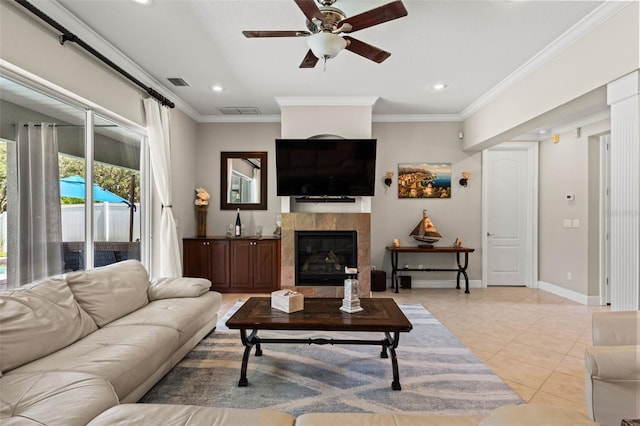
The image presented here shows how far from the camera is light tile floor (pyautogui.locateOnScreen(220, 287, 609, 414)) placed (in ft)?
8.08

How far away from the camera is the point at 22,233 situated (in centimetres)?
259

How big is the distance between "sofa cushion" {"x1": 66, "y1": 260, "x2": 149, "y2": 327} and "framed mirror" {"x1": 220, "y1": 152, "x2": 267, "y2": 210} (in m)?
2.73

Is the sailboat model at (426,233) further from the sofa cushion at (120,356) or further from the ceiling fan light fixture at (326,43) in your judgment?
the sofa cushion at (120,356)

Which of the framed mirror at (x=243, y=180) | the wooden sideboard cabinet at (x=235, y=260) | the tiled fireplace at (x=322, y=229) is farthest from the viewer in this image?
the framed mirror at (x=243, y=180)

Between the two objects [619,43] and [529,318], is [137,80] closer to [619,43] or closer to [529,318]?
[619,43]

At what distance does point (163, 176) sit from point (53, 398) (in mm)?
3168

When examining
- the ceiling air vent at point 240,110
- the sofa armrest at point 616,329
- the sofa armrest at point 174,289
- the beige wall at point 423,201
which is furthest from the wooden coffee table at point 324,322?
the ceiling air vent at point 240,110

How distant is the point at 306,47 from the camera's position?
132 inches

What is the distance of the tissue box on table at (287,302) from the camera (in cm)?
264

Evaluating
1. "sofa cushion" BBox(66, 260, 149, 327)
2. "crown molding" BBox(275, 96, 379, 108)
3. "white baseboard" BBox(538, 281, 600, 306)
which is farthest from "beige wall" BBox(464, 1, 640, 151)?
"sofa cushion" BBox(66, 260, 149, 327)

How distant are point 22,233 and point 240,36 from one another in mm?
2430

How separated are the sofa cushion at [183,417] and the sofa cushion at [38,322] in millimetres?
872

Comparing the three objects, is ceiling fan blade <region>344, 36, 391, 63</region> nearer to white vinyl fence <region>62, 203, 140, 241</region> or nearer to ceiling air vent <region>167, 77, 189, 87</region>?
ceiling air vent <region>167, 77, 189, 87</region>

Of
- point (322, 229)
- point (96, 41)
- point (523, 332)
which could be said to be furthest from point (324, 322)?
point (96, 41)
